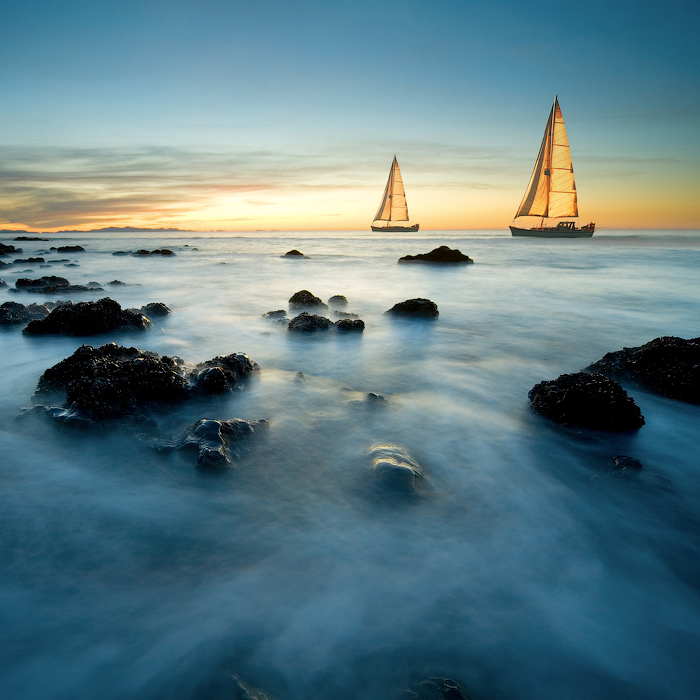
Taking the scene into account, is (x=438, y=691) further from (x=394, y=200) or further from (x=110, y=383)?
(x=394, y=200)

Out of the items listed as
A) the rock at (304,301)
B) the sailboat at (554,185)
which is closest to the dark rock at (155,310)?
the rock at (304,301)

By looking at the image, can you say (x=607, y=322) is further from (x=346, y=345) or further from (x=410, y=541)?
(x=410, y=541)

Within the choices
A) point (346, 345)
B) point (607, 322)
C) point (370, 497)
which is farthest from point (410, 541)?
point (607, 322)

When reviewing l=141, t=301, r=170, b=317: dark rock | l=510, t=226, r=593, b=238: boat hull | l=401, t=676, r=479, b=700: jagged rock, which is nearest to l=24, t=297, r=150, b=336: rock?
l=141, t=301, r=170, b=317: dark rock

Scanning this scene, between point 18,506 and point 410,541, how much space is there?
2.39m

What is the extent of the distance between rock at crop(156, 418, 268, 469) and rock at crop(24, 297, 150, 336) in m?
4.59

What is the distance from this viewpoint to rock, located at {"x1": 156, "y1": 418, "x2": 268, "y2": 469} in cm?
287

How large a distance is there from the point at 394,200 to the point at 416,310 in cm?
7112

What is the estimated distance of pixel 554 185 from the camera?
4888 cm

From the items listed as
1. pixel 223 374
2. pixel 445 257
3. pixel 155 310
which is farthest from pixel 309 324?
pixel 445 257

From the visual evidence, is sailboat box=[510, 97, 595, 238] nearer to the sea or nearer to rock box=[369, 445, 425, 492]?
the sea

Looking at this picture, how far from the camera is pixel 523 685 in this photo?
1.57 metres

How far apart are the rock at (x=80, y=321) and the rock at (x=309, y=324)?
3029mm

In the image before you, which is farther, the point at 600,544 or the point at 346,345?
the point at 346,345
